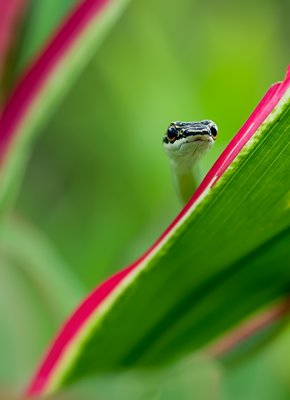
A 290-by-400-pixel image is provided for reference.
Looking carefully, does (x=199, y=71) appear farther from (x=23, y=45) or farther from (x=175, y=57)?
(x=23, y=45)

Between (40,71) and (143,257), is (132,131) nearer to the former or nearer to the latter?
(40,71)

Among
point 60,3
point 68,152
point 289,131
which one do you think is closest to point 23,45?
point 60,3

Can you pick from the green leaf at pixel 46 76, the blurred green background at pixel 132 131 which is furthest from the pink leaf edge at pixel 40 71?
the blurred green background at pixel 132 131

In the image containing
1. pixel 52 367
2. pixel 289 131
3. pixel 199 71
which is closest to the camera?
pixel 289 131

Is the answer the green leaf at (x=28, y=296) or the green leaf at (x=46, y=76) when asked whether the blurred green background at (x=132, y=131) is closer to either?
the green leaf at (x=28, y=296)

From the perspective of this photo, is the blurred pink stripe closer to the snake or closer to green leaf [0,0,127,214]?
green leaf [0,0,127,214]

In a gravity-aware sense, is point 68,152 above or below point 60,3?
below
